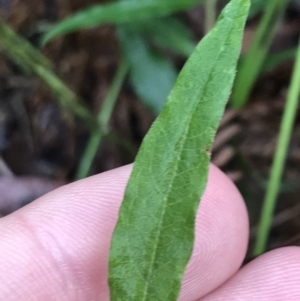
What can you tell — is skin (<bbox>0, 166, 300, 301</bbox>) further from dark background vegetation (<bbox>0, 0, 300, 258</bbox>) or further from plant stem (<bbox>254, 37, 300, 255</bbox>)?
dark background vegetation (<bbox>0, 0, 300, 258</bbox>)

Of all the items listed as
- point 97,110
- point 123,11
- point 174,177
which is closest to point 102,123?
point 97,110

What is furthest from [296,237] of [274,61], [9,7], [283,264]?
[9,7]

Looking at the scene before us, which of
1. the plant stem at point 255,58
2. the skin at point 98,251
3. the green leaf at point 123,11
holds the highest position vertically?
the green leaf at point 123,11

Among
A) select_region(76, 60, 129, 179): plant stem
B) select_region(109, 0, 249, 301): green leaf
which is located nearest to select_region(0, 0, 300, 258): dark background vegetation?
select_region(76, 60, 129, 179): plant stem

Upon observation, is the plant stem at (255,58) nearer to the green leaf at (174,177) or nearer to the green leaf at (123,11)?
the green leaf at (123,11)

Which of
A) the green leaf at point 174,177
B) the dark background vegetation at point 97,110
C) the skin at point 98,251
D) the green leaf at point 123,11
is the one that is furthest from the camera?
the dark background vegetation at point 97,110

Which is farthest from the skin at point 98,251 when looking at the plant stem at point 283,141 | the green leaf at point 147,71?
the green leaf at point 147,71
